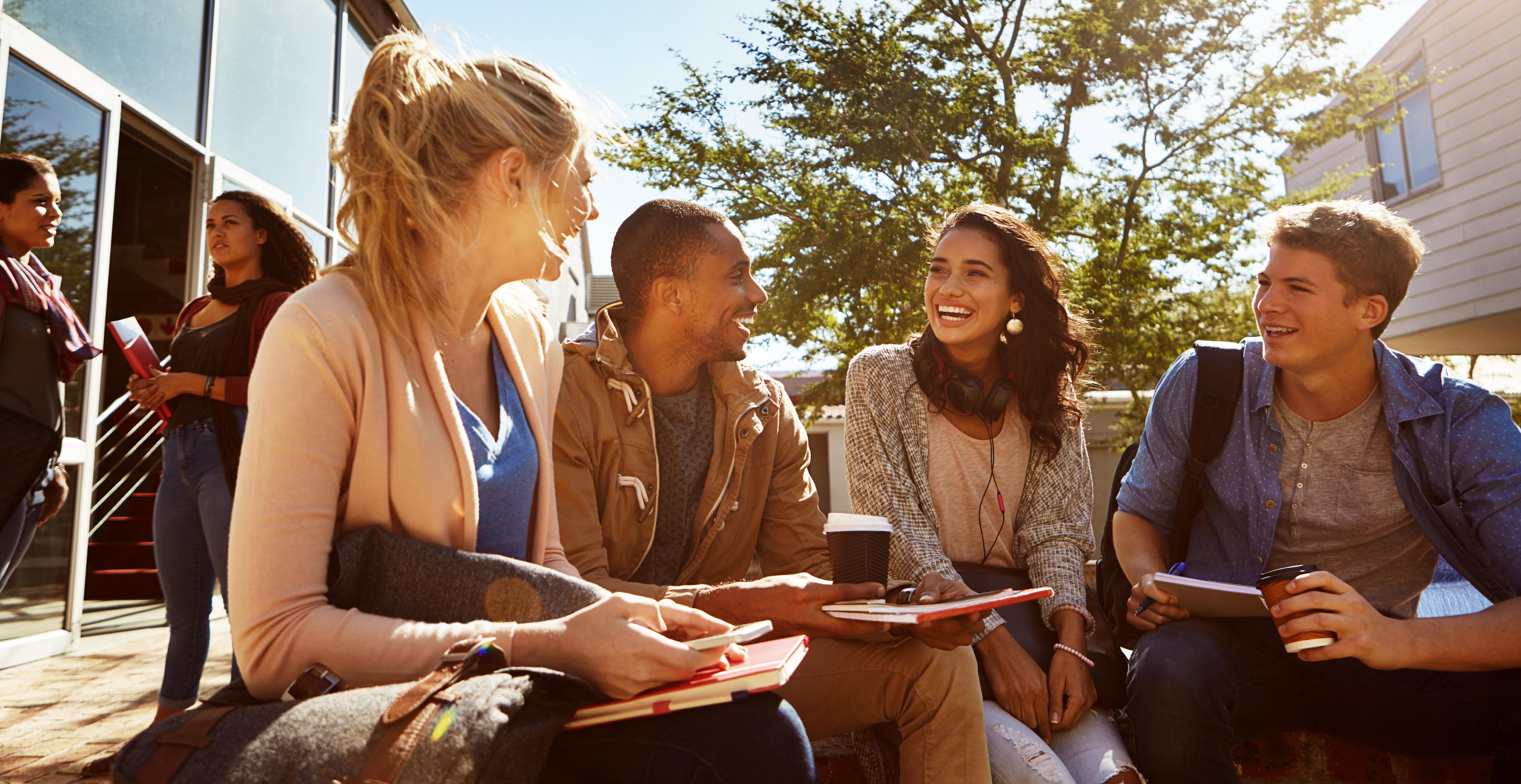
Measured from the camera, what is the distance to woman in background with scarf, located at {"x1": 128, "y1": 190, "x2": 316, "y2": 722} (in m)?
3.47

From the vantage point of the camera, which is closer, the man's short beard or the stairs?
the man's short beard

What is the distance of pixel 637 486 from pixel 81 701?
11.8 ft

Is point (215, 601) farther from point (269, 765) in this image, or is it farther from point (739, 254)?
point (269, 765)

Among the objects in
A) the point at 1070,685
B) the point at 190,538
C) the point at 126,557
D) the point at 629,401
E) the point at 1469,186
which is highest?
the point at 1469,186

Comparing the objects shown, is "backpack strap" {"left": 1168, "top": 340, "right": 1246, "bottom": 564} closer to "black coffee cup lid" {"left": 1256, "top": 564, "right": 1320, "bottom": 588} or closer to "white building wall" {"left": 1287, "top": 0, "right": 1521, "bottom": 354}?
"black coffee cup lid" {"left": 1256, "top": 564, "right": 1320, "bottom": 588}

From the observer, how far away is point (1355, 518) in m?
2.74

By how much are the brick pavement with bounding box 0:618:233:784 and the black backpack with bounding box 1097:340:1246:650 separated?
3.60m

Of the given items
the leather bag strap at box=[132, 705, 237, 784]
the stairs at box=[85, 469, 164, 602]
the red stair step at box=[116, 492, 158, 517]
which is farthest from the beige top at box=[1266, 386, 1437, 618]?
the red stair step at box=[116, 492, 158, 517]

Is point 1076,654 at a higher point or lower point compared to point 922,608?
lower

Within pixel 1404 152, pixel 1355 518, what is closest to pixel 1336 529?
pixel 1355 518

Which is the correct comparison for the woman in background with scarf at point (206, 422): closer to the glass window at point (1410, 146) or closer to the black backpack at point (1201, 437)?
the black backpack at point (1201, 437)

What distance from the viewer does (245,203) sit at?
3990 millimetres

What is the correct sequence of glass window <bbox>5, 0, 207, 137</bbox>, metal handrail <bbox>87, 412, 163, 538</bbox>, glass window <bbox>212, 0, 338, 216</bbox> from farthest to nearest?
glass window <bbox>212, 0, 338, 216</bbox> < metal handrail <bbox>87, 412, 163, 538</bbox> < glass window <bbox>5, 0, 207, 137</bbox>

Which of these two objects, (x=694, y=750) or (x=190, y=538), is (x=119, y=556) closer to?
(x=190, y=538)
